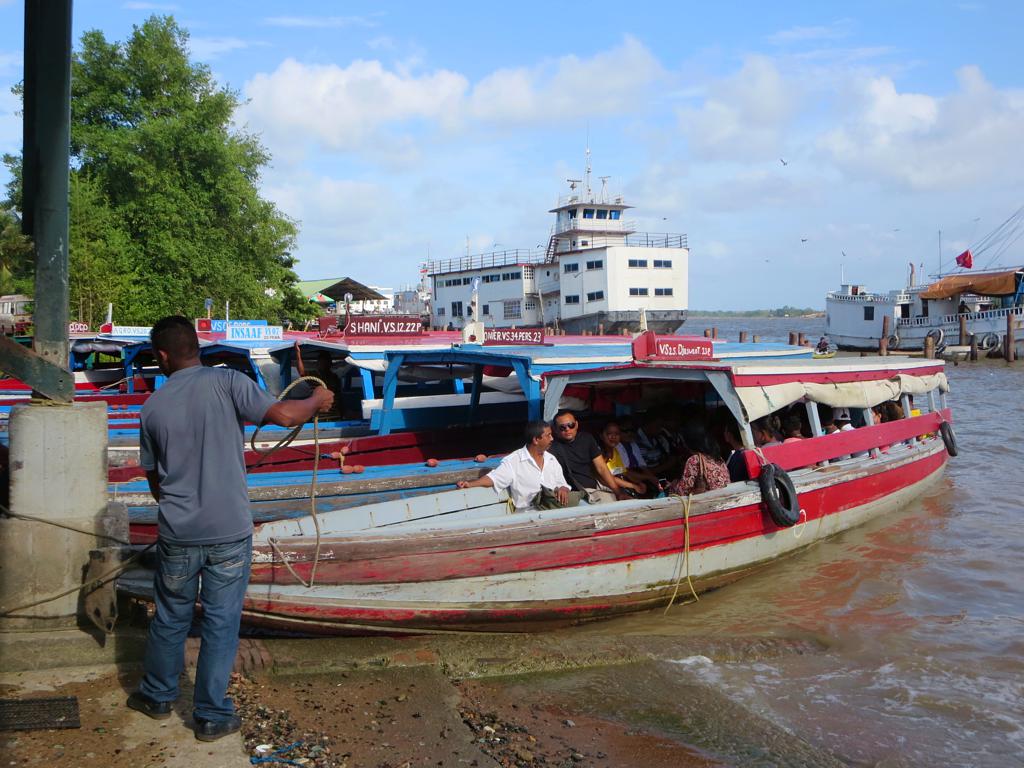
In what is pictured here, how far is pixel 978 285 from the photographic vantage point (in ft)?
146

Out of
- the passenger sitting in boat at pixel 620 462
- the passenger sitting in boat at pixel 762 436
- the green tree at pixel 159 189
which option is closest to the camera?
the passenger sitting in boat at pixel 620 462

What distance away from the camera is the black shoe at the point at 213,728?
410cm

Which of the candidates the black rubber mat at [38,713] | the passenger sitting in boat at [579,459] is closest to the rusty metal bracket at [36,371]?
the black rubber mat at [38,713]

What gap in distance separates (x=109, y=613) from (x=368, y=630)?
1759mm

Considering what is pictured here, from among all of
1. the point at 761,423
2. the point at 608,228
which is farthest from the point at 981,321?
the point at 761,423

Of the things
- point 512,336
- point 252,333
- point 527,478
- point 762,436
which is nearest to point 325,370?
point 252,333

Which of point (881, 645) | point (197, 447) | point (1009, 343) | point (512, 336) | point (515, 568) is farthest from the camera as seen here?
point (1009, 343)

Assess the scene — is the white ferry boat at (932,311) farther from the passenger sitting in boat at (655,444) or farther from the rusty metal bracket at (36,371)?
the rusty metal bracket at (36,371)

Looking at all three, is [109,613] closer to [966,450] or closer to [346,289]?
[966,450]

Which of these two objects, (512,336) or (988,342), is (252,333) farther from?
(988,342)

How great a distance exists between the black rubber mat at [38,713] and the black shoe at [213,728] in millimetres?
605

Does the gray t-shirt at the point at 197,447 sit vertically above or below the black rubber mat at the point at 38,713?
above

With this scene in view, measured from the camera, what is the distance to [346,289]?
26234 millimetres

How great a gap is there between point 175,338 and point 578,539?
12.0 ft
